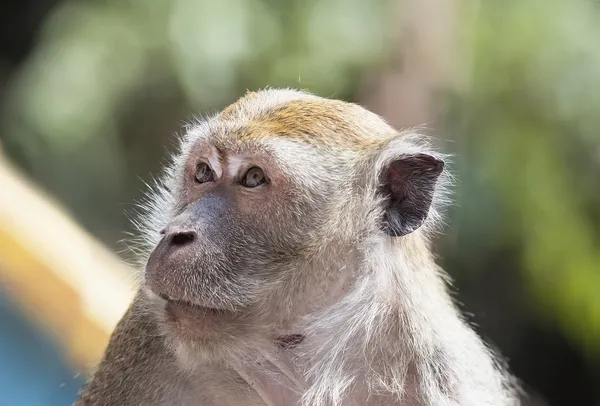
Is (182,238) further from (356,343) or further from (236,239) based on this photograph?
(356,343)

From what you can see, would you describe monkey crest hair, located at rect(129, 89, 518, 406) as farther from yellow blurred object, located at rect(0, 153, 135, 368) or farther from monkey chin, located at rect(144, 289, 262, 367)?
yellow blurred object, located at rect(0, 153, 135, 368)

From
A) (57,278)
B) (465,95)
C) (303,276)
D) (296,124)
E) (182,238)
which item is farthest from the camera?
(465,95)

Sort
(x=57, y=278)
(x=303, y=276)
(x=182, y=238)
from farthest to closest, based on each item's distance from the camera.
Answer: (x=57, y=278) < (x=303, y=276) < (x=182, y=238)

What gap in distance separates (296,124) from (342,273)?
1.38 ft

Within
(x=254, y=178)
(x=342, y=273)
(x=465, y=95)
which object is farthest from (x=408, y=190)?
(x=465, y=95)

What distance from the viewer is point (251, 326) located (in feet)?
6.24

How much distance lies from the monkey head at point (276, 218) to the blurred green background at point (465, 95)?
1.83 m

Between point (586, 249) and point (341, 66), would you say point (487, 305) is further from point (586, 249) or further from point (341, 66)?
point (341, 66)

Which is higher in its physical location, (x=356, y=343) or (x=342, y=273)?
(x=342, y=273)

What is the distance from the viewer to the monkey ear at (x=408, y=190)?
6.53ft

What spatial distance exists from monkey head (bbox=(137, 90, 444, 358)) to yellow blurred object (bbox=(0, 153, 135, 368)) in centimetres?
160

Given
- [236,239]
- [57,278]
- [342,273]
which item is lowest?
[57,278]

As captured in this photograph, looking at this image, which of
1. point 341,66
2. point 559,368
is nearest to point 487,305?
point 559,368

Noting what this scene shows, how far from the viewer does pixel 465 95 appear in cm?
413
